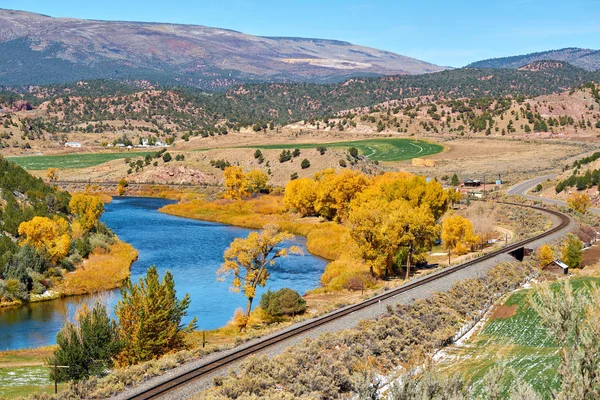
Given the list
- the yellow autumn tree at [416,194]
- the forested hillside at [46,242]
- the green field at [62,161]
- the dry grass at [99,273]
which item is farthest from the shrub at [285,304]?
the green field at [62,161]

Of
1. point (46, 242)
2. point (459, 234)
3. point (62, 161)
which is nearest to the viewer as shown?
point (46, 242)

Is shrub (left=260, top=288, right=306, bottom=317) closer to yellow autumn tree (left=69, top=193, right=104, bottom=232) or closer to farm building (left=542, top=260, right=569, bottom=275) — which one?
farm building (left=542, top=260, right=569, bottom=275)

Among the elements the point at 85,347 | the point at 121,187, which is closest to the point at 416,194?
the point at 85,347

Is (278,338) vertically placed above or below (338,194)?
below

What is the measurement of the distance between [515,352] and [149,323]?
19948 mm

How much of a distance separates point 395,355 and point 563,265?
29151mm

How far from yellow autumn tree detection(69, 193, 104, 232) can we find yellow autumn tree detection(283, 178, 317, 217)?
105 feet

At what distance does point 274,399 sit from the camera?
25828mm

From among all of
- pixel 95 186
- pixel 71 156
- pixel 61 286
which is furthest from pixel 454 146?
pixel 61 286

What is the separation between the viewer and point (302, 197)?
102125mm

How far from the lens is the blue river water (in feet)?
164

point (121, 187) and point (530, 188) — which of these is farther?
point (121, 187)

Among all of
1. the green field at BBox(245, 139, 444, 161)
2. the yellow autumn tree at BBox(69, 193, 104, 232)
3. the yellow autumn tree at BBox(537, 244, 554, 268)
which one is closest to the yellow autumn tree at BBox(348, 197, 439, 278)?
the yellow autumn tree at BBox(537, 244, 554, 268)

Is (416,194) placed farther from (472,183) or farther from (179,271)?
(472,183)
